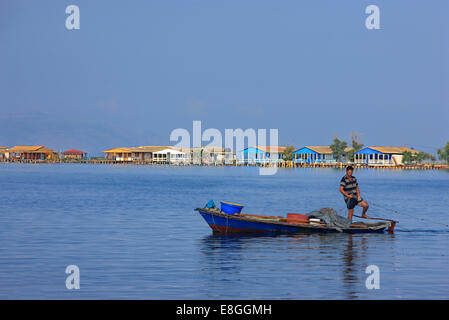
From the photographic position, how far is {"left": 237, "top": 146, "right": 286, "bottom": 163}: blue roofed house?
15775cm

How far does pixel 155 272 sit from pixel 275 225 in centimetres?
703

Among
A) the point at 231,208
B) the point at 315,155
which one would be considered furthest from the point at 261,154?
the point at 231,208

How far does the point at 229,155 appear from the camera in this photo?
180250 mm

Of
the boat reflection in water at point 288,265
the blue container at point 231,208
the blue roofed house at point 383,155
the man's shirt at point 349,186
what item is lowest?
the boat reflection in water at point 288,265

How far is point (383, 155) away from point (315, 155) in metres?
17.6

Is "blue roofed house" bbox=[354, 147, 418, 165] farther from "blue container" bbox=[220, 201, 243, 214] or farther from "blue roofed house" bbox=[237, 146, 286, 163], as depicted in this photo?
"blue container" bbox=[220, 201, 243, 214]

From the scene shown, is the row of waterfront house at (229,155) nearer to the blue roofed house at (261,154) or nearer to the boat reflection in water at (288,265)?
the blue roofed house at (261,154)

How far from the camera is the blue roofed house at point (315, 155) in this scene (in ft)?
491

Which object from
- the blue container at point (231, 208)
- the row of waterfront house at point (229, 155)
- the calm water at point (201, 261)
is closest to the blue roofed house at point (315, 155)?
the row of waterfront house at point (229, 155)

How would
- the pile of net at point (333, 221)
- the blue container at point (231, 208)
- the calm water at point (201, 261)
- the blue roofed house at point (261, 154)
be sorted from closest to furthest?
the calm water at point (201, 261) < the pile of net at point (333, 221) < the blue container at point (231, 208) < the blue roofed house at point (261, 154)

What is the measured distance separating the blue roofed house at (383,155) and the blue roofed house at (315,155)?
5.80m

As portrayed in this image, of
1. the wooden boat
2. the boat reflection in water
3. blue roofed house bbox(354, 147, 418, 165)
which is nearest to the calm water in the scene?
the boat reflection in water

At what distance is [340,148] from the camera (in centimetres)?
14475

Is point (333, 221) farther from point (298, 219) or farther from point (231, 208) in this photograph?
point (231, 208)
